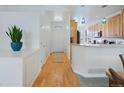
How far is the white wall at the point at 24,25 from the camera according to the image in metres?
5.73

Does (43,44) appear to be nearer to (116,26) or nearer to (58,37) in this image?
(116,26)

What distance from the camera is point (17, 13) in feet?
18.9

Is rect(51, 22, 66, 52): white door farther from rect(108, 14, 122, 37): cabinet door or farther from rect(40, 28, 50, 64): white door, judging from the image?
rect(108, 14, 122, 37): cabinet door

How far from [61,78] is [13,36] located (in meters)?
2.11

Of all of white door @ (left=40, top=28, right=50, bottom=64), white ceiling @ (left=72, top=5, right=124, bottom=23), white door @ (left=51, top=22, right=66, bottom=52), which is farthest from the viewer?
white door @ (left=51, top=22, right=66, bottom=52)

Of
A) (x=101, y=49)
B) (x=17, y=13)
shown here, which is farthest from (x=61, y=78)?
(x=17, y=13)

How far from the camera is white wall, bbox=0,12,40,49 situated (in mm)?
5730

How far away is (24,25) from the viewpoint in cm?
582

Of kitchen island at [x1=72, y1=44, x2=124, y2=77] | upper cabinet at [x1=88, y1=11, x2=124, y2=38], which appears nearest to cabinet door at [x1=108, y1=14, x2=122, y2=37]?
upper cabinet at [x1=88, y1=11, x2=124, y2=38]

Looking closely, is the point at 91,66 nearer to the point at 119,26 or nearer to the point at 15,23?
the point at 119,26

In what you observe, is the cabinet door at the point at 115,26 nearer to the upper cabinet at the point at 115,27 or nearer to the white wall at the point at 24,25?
the upper cabinet at the point at 115,27

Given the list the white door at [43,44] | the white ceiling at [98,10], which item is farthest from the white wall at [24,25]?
the white ceiling at [98,10]

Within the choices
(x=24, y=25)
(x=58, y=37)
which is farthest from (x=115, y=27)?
(x=58, y=37)
